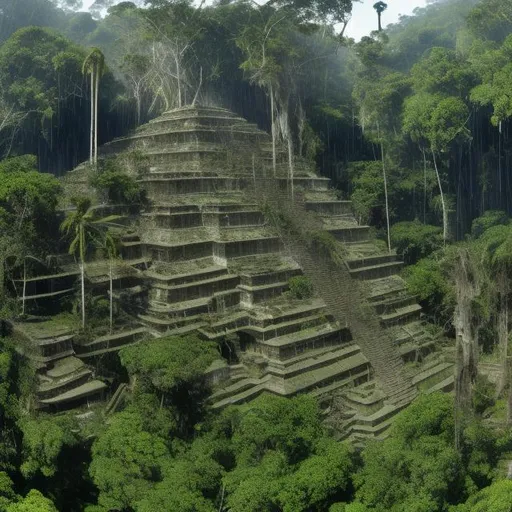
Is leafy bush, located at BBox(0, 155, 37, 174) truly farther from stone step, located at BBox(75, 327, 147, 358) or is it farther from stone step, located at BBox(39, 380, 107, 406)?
stone step, located at BBox(39, 380, 107, 406)

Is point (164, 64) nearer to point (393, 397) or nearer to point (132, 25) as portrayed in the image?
point (132, 25)

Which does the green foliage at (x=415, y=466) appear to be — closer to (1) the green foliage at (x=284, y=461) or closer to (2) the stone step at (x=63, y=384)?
(1) the green foliage at (x=284, y=461)

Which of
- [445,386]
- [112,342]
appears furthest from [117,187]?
[445,386]

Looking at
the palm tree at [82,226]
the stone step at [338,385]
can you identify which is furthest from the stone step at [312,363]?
the palm tree at [82,226]

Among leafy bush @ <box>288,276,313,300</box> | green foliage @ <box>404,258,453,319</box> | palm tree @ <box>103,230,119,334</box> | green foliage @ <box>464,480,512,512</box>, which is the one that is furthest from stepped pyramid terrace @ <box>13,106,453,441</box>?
green foliage @ <box>464,480,512,512</box>

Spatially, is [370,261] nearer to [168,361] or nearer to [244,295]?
[244,295]

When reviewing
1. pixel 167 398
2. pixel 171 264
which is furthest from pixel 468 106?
pixel 167 398
